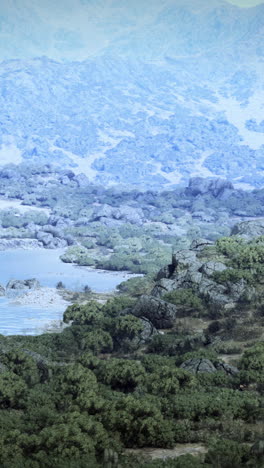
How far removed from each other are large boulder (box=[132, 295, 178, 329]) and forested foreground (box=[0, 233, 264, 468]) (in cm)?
6

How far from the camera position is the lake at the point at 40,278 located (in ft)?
142

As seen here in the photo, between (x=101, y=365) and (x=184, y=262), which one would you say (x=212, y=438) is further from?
(x=184, y=262)

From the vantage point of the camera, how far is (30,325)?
1671 inches

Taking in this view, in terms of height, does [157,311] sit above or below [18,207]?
below

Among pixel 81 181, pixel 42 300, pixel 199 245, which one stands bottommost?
pixel 42 300

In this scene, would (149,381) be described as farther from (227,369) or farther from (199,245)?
(199,245)

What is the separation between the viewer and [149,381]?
2127 centimetres

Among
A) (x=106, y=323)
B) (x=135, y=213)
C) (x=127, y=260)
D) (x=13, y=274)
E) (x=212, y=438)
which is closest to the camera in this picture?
(x=212, y=438)

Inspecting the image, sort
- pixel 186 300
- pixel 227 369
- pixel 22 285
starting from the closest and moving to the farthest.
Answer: pixel 227 369 → pixel 186 300 → pixel 22 285

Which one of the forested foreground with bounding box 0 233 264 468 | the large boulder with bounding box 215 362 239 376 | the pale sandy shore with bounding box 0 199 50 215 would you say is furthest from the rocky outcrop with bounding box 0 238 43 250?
the large boulder with bounding box 215 362 239 376

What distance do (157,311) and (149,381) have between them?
15917mm

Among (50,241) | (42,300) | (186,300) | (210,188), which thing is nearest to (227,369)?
(186,300)

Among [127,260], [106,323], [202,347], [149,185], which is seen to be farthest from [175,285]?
[149,185]

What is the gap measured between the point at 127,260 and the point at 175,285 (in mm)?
32809
